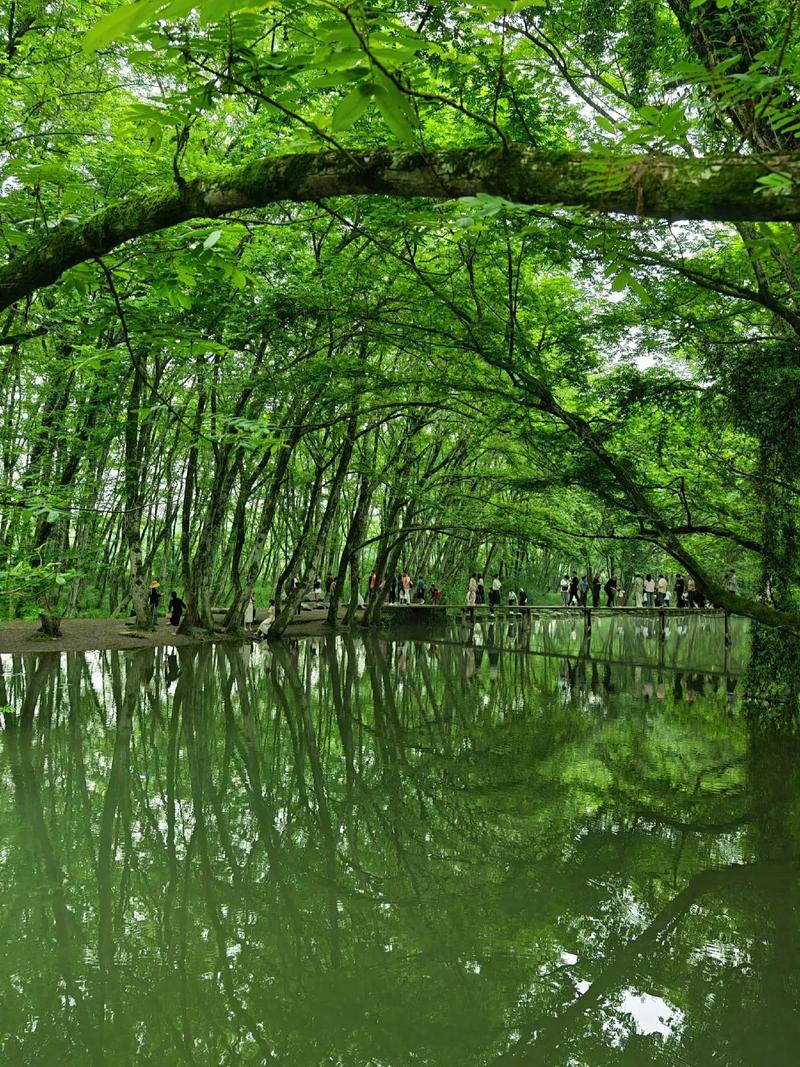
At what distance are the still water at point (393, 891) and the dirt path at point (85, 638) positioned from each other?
27.2ft

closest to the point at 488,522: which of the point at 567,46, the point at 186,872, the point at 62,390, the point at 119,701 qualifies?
the point at 62,390

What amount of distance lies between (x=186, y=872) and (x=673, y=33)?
806cm

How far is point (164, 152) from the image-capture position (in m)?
11.8

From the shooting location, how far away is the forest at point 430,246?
7.38 feet

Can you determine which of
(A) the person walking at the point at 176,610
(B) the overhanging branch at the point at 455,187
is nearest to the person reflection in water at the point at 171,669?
(A) the person walking at the point at 176,610

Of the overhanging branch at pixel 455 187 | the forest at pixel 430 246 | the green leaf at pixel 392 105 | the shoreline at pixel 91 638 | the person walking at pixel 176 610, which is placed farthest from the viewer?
the person walking at pixel 176 610

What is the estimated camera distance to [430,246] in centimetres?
1128

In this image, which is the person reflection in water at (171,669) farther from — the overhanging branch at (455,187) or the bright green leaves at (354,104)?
the bright green leaves at (354,104)

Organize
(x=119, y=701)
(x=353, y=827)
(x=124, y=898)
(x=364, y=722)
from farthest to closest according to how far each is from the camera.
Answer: (x=119, y=701) < (x=364, y=722) < (x=353, y=827) < (x=124, y=898)

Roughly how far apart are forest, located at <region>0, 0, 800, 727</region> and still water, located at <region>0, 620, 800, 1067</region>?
6.11ft

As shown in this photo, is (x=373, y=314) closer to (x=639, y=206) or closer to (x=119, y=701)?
(x=119, y=701)

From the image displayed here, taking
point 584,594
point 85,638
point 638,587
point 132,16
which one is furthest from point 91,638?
point 638,587

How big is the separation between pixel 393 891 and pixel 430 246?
8905mm

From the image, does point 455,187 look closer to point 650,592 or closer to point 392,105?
point 392,105
